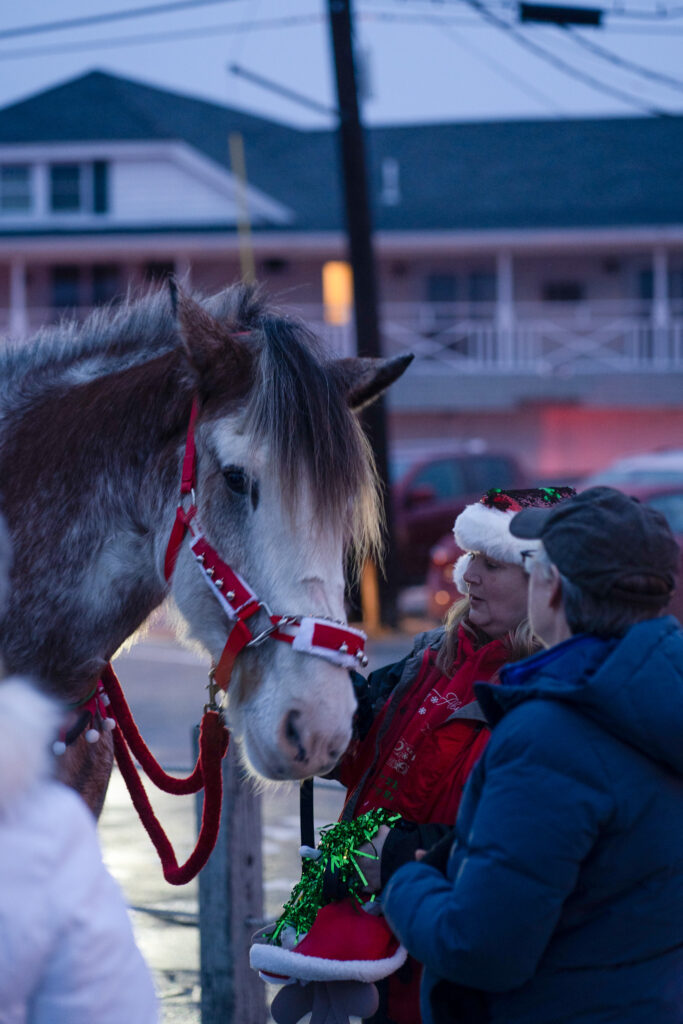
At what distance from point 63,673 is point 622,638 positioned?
1.40m

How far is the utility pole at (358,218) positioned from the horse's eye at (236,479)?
10329 millimetres

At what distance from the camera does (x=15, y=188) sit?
29984mm

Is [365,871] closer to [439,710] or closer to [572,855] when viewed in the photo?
[439,710]

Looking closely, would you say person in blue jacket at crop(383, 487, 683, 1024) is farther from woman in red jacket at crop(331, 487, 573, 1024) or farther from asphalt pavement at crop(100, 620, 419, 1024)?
asphalt pavement at crop(100, 620, 419, 1024)

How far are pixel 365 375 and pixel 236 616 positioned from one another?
768mm

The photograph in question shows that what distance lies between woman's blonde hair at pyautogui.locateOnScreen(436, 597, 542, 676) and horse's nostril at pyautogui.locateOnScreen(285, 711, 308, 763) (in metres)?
0.54

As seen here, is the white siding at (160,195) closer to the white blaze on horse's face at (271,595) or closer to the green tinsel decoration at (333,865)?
the white blaze on horse's face at (271,595)

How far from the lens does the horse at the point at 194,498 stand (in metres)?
2.53

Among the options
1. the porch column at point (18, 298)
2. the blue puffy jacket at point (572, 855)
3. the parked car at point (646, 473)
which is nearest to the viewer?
the blue puffy jacket at point (572, 855)

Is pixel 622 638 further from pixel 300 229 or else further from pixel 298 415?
pixel 300 229

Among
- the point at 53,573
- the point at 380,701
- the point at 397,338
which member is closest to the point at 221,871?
the point at 380,701

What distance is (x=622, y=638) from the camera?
1.97 meters

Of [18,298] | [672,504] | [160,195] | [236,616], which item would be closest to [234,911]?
[236,616]

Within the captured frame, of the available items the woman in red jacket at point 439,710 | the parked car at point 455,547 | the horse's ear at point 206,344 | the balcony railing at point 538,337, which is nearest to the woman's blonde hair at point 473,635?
the woman in red jacket at point 439,710
